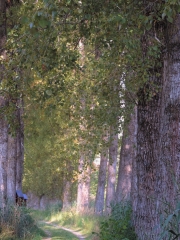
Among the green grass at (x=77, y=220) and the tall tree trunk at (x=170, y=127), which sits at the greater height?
the tall tree trunk at (x=170, y=127)

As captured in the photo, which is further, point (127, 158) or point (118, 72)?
point (127, 158)

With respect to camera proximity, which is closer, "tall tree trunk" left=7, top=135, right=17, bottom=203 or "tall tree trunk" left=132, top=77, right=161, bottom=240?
"tall tree trunk" left=132, top=77, right=161, bottom=240

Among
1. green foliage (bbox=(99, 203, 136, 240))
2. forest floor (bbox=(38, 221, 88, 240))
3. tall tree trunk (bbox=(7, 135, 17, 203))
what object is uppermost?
tall tree trunk (bbox=(7, 135, 17, 203))

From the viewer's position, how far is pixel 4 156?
1541cm

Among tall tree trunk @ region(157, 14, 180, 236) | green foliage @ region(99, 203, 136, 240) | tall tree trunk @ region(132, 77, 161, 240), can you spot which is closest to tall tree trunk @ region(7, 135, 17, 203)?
green foliage @ region(99, 203, 136, 240)

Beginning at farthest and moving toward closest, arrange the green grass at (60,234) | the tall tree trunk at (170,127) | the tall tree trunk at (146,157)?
the green grass at (60,234) < the tall tree trunk at (146,157) < the tall tree trunk at (170,127)

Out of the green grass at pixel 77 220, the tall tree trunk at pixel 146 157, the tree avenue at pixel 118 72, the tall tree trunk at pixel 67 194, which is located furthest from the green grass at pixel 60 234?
the tall tree trunk at pixel 67 194

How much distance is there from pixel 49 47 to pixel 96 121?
255 inches

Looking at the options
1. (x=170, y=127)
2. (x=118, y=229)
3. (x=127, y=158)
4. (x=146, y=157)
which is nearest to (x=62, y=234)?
(x=127, y=158)

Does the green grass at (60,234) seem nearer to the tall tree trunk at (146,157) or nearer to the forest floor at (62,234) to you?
the forest floor at (62,234)

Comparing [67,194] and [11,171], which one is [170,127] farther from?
[67,194]

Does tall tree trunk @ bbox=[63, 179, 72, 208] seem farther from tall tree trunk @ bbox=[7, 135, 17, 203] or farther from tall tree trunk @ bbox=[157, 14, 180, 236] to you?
tall tree trunk @ bbox=[157, 14, 180, 236]

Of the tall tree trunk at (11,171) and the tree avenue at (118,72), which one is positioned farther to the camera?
the tall tree trunk at (11,171)

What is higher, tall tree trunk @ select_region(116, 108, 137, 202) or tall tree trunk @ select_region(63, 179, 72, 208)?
→ tall tree trunk @ select_region(116, 108, 137, 202)
